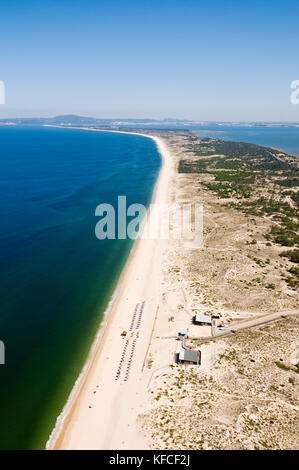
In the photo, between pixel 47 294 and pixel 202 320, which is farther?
pixel 47 294

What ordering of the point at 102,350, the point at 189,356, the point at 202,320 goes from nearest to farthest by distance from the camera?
the point at 189,356
the point at 102,350
the point at 202,320

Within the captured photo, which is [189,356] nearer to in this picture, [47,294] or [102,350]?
[102,350]

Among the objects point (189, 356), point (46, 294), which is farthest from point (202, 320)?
point (46, 294)

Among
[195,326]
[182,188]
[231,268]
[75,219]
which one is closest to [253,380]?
[195,326]

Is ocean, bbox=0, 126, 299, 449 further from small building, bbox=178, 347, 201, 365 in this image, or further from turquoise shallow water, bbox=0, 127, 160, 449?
small building, bbox=178, 347, 201, 365

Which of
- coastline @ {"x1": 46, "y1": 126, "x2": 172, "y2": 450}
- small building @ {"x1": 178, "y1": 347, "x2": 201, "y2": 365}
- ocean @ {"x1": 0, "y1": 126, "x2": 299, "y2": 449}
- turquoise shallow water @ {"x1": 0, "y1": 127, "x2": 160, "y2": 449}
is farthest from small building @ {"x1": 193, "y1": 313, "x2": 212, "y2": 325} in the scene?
turquoise shallow water @ {"x1": 0, "y1": 127, "x2": 160, "y2": 449}

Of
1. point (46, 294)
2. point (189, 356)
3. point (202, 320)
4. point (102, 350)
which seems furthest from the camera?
point (46, 294)
